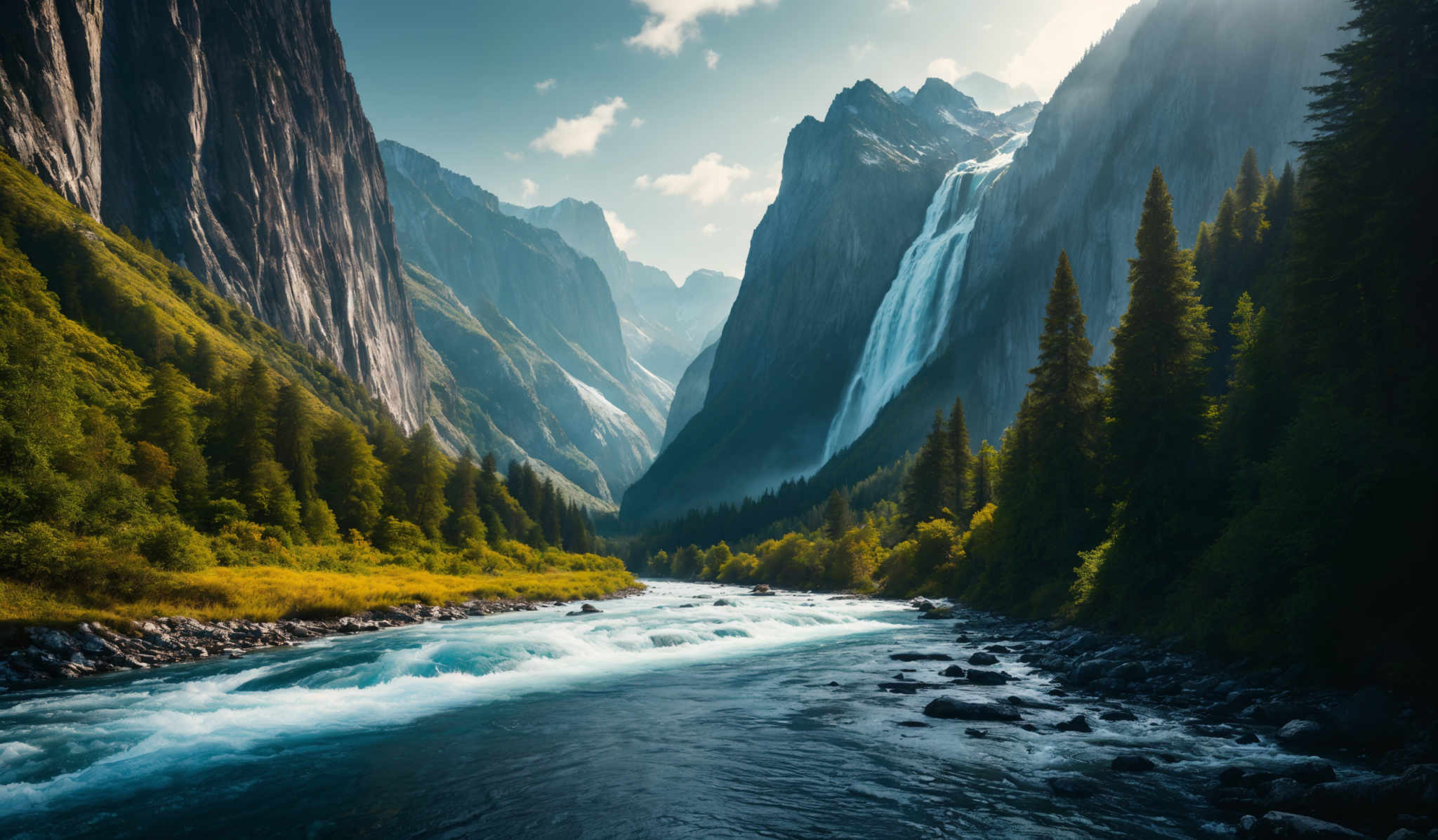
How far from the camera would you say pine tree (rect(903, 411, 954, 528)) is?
80.7 meters

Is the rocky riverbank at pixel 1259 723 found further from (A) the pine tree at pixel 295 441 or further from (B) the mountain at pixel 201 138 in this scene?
(B) the mountain at pixel 201 138

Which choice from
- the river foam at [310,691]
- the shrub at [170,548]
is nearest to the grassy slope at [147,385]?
the shrub at [170,548]

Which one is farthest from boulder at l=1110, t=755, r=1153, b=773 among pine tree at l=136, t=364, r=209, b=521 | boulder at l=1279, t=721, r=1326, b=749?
pine tree at l=136, t=364, r=209, b=521

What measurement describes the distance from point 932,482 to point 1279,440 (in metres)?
56.9

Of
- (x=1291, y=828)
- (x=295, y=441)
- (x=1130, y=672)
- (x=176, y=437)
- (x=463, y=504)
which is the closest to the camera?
(x=1291, y=828)

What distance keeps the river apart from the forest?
18.6ft

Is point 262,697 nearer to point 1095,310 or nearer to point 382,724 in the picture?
point 382,724

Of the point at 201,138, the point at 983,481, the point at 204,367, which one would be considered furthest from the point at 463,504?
the point at 201,138

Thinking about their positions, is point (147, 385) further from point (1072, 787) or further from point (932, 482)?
point (932, 482)

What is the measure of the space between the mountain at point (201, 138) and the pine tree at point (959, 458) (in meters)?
129

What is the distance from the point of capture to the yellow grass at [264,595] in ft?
92.4

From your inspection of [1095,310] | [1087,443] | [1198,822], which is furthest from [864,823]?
[1095,310]

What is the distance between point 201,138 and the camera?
145m

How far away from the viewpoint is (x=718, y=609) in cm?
5828
